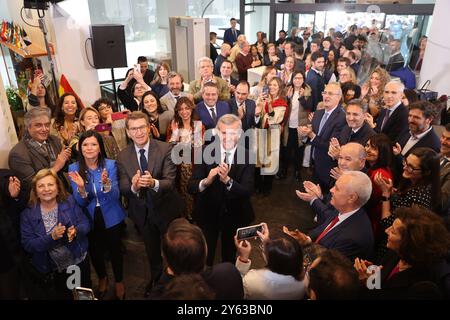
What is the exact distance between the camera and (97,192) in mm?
2660

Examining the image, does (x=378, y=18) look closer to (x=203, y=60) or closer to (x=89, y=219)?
→ (x=203, y=60)

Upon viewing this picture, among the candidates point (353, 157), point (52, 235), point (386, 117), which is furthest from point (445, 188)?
point (52, 235)

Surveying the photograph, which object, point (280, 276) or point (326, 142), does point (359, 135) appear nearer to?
point (326, 142)

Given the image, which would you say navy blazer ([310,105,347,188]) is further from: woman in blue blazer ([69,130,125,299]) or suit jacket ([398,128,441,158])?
woman in blue blazer ([69,130,125,299])

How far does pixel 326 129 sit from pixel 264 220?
128cm

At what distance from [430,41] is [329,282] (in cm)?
524

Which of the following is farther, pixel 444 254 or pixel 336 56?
pixel 336 56

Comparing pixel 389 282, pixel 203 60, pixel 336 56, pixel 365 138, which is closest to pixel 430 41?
pixel 336 56

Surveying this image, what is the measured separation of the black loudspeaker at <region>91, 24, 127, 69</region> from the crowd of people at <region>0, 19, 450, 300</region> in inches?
39.9

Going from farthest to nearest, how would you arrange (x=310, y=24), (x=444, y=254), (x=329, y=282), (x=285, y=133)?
(x=310, y=24) → (x=285, y=133) → (x=444, y=254) → (x=329, y=282)

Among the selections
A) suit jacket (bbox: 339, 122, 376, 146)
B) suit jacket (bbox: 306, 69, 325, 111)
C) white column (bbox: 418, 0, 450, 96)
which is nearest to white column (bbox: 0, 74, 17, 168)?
suit jacket (bbox: 339, 122, 376, 146)

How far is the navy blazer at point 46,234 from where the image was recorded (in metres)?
2.37

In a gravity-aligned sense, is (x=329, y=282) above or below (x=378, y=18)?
below

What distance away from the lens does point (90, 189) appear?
104 inches
